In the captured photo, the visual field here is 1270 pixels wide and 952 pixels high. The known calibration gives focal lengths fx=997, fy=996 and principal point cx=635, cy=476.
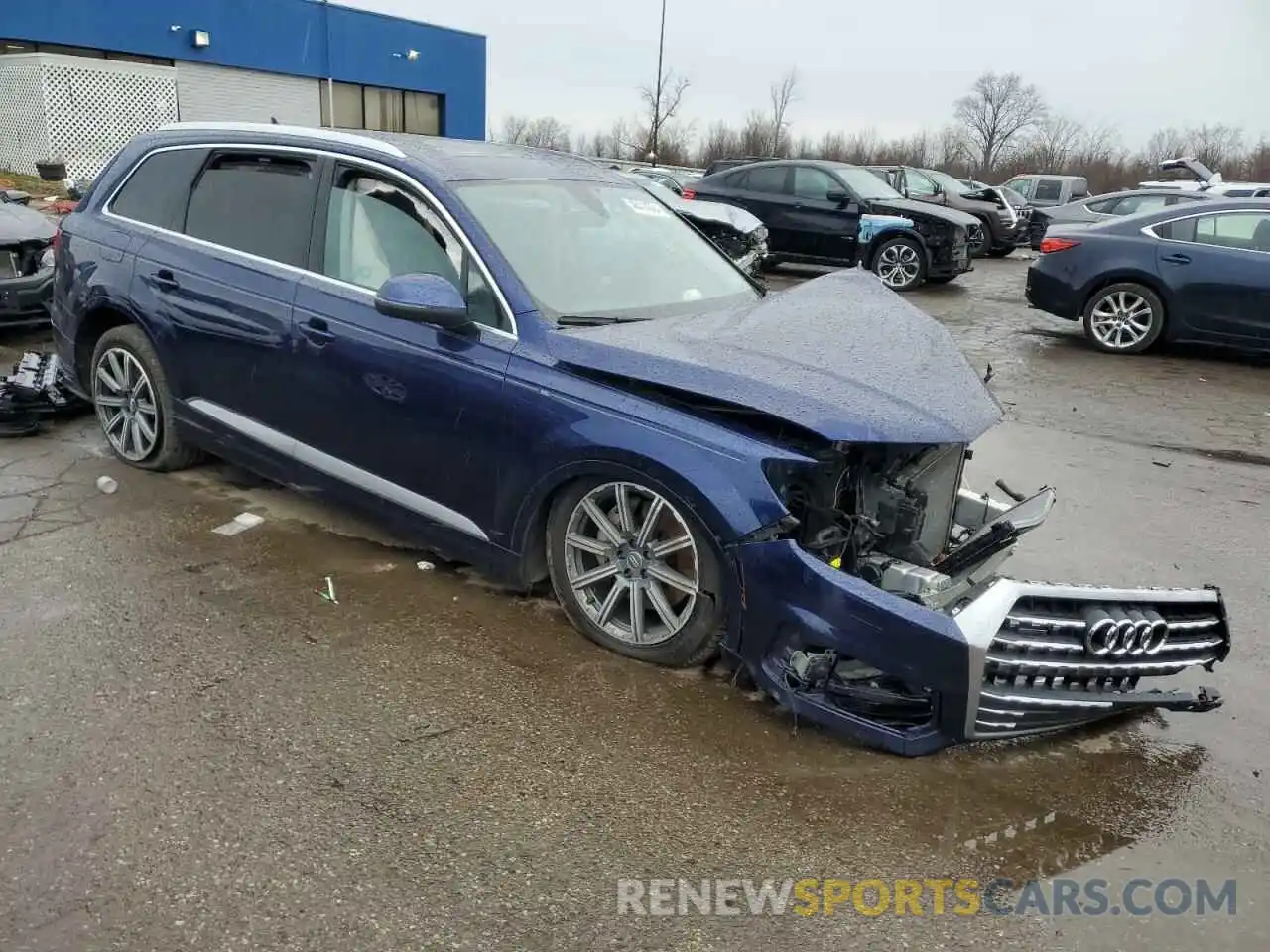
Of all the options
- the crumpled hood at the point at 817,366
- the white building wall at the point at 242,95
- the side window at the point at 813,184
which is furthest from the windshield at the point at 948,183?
the white building wall at the point at 242,95

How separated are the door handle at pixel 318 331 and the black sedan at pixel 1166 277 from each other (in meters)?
A: 8.35

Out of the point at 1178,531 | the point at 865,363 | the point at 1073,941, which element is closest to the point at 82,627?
the point at 865,363

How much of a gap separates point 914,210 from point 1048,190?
15508 millimetres

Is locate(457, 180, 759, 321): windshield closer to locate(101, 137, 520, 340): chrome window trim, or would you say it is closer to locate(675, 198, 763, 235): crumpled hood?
locate(101, 137, 520, 340): chrome window trim

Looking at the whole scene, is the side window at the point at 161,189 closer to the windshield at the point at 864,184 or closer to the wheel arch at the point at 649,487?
the wheel arch at the point at 649,487

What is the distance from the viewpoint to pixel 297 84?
30672mm

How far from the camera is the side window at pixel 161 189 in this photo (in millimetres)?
4926

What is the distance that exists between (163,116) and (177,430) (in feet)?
81.6

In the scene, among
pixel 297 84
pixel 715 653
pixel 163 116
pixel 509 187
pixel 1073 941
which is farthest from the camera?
pixel 297 84

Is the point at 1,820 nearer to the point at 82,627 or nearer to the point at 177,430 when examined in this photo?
the point at 82,627

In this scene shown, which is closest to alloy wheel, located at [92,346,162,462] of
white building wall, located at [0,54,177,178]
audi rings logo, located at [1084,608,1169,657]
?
audi rings logo, located at [1084,608,1169,657]

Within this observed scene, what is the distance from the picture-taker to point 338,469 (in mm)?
4234

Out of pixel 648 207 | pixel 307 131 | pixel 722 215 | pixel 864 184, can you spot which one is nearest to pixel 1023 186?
pixel 864 184

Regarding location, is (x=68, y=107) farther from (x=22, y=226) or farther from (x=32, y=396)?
(x=32, y=396)
